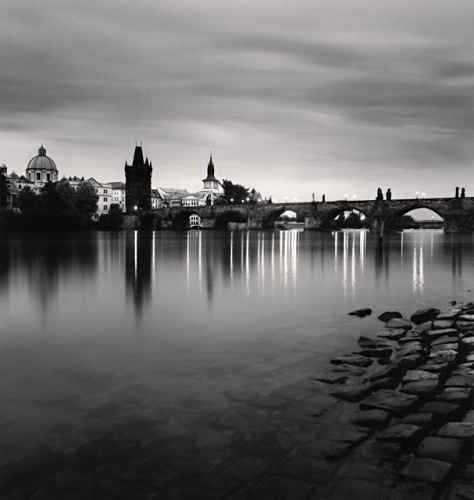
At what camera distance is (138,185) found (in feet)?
498


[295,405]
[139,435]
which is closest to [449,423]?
[295,405]

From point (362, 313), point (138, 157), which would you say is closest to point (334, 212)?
point (138, 157)

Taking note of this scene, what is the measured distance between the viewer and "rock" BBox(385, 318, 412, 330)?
357 inches

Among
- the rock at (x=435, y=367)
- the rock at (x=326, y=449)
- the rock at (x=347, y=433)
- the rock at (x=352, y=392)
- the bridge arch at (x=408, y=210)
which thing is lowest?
the rock at (x=326, y=449)

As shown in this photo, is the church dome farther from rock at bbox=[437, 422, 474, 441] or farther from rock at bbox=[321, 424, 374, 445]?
rock at bbox=[437, 422, 474, 441]

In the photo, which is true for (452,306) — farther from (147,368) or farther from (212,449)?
(212,449)

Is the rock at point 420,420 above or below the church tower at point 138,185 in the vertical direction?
below

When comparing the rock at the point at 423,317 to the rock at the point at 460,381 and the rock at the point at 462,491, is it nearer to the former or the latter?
the rock at the point at 460,381

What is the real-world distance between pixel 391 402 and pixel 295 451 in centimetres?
142

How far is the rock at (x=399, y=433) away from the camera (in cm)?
425

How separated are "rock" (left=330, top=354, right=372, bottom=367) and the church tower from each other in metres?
143

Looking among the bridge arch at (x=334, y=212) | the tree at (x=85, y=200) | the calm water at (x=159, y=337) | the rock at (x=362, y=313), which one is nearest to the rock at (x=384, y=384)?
the calm water at (x=159, y=337)

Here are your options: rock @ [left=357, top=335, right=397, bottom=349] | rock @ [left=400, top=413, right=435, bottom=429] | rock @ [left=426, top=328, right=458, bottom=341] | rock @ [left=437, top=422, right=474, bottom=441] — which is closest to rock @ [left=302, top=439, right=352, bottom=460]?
rock @ [left=400, top=413, right=435, bottom=429]

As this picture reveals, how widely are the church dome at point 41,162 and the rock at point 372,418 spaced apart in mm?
191763
